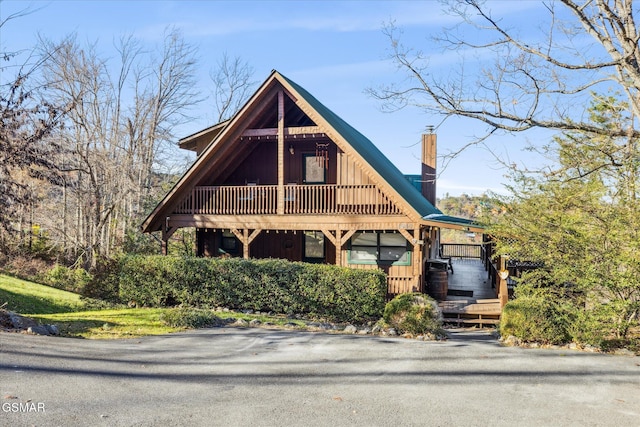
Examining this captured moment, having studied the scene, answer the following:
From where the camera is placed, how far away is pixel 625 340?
30.9 ft

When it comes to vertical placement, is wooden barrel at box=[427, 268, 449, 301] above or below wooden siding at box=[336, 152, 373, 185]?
below

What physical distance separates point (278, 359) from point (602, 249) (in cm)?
723

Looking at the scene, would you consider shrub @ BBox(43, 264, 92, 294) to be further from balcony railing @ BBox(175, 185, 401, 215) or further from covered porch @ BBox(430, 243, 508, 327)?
covered porch @ BBox(430, 243, 508, 327)

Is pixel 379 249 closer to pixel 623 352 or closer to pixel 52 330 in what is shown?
pixel 623 352

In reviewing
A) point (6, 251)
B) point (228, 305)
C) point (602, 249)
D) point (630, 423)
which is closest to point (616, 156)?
point (602, 249)

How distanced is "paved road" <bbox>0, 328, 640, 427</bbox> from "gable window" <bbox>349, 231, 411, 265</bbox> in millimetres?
7006

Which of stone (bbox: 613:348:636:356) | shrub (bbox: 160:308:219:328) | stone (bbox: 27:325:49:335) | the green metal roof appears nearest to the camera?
stone (bbox: 613:348:636:356)

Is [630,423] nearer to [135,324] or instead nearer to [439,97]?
[439,97]

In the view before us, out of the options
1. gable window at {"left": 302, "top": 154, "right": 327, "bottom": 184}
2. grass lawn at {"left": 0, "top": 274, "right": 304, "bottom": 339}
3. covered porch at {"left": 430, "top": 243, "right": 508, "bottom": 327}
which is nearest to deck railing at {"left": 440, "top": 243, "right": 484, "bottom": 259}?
covered porch at {"left": 430, "top": 243, "right": 508, "bottom": 327}

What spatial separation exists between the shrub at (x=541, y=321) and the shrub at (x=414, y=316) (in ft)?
5.30

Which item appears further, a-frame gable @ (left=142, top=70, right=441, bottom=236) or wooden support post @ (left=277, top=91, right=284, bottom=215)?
wooden support post @ (left=277, top=91, right=284, bottom=215)

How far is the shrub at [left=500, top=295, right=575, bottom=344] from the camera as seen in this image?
9.60 metres

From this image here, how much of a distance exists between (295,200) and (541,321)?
8.99 m

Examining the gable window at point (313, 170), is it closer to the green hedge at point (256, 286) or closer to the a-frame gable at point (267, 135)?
the a-frame gable at point (267, 135)
